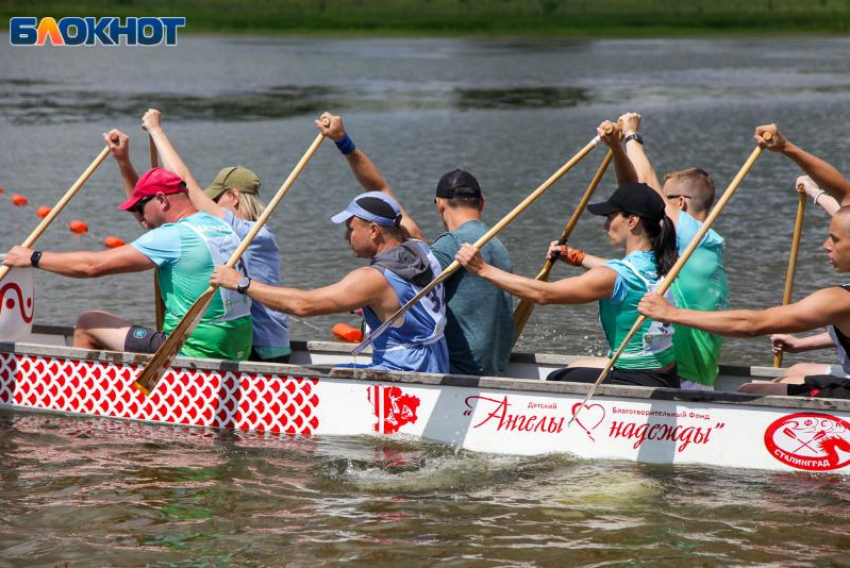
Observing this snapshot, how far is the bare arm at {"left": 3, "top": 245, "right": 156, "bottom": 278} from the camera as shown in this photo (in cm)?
985

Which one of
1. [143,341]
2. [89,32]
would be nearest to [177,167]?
[143,341]

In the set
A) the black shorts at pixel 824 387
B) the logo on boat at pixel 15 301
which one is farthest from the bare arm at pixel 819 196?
the logo on boat at pixel 15 301

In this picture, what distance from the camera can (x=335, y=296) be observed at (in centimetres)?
906

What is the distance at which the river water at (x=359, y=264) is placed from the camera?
837cm

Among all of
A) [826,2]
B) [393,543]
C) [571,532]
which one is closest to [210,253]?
[393,543]

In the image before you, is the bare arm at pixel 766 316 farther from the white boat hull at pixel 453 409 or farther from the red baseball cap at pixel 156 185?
the red baseball cap at pixel 156 185

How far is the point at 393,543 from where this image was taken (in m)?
8.26

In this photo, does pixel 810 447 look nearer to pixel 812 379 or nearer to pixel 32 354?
pixel 812 379

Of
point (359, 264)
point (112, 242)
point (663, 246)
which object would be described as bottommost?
point (663, 246)

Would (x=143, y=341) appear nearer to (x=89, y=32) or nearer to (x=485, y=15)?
(x=89, y=32)

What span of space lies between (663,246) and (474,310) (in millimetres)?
1589

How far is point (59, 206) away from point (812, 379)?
660 centimetres

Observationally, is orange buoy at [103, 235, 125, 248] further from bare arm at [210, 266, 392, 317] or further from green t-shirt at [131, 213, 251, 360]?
bare arm at [210, 266, 392, 317]

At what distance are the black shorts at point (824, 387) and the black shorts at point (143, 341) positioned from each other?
16.9 ft
